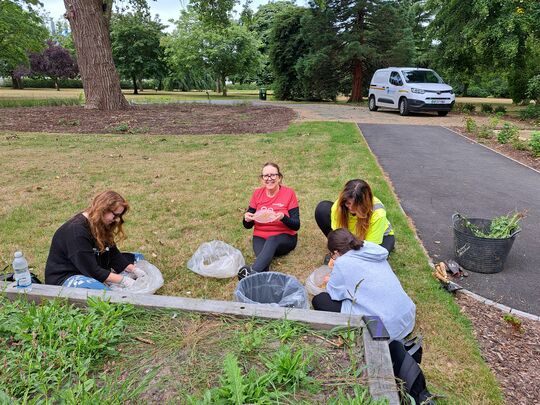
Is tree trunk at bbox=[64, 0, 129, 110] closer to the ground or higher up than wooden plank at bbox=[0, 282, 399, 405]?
higher up

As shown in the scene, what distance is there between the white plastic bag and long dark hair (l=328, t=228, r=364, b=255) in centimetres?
128

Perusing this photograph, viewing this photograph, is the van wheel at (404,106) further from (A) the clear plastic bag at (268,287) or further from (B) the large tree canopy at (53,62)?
(B) the large tree canopy at (53,62)

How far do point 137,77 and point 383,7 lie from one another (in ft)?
103

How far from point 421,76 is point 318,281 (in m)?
15.2

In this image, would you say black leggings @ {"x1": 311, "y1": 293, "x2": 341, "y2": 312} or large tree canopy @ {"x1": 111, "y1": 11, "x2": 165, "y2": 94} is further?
large tree canopy @ {"x1": 111, "y1": 11, "x2": 165, "y2": 94}

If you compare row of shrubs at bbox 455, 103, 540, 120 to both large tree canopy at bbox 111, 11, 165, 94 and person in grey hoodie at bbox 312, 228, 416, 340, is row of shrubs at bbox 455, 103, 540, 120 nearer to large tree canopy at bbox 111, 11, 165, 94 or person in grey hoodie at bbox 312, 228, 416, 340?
person in grey hoodie at bbox 312, 228, 416, 340

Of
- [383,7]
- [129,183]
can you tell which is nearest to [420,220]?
[129,183]

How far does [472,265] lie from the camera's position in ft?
12.4

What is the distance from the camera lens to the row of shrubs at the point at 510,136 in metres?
8.45

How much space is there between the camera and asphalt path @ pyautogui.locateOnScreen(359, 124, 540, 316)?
363 centimetres

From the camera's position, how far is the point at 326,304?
2.89 metres

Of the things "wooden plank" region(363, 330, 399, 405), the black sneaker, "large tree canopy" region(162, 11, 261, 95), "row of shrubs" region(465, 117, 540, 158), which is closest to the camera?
"wooden plank" region(363, 330, 399, 405)

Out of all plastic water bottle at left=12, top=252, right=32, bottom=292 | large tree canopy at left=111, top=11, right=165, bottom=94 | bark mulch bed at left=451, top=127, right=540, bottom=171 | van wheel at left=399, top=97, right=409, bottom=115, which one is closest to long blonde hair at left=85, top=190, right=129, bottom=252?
plastic water bottle at left=12, top=252, right=32, bottom=292

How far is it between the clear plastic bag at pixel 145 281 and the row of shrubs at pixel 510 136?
28.0 feet
